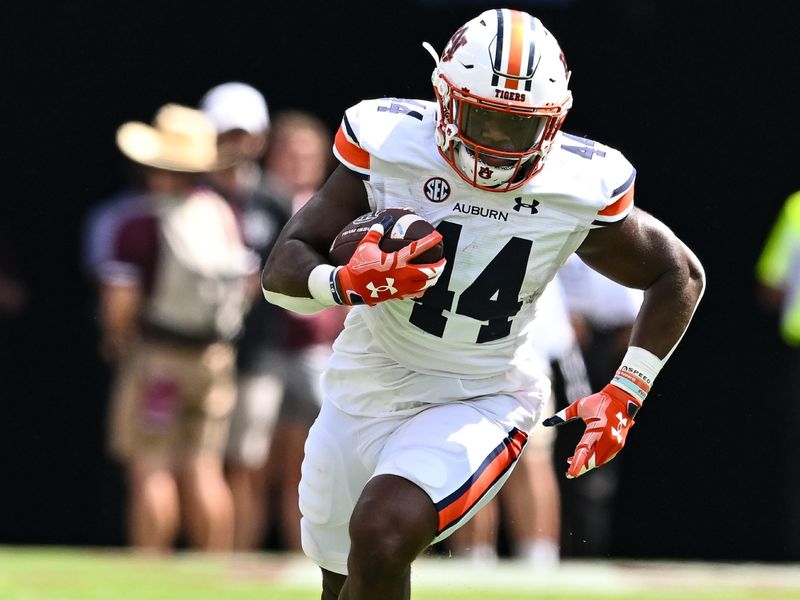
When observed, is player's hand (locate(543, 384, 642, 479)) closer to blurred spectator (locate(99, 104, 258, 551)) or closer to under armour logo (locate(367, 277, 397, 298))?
under armour logo (locate(367, 277, 397, 298))

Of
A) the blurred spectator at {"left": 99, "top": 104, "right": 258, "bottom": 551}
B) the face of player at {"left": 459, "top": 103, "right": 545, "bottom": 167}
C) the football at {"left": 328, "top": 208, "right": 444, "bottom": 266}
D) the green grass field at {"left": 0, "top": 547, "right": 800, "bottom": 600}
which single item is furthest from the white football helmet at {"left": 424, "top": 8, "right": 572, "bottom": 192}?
the blurred spectator at {"left": 99, "top": 104, "right": 258, "bottom": 551}

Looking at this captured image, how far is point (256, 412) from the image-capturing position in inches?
296

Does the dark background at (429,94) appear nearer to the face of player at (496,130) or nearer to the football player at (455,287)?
the football player at (455,287)

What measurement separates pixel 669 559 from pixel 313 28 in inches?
137

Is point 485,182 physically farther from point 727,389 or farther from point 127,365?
point 727,389

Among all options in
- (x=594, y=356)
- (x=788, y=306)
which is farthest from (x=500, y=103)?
(x=788, y=306)

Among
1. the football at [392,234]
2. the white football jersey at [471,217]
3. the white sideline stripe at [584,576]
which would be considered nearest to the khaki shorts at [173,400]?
the white sideline stripe at [584,576]

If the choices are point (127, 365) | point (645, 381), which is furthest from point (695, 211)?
point (645, 381)

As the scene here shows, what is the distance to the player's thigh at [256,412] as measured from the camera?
7.45 metres

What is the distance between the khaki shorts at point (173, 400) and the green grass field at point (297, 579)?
0.54m

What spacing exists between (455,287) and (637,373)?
1.94ft

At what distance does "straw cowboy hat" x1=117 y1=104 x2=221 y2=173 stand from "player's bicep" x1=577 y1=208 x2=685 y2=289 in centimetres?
358

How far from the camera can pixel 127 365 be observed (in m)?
7.38

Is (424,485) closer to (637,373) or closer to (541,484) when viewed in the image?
(637,373)
